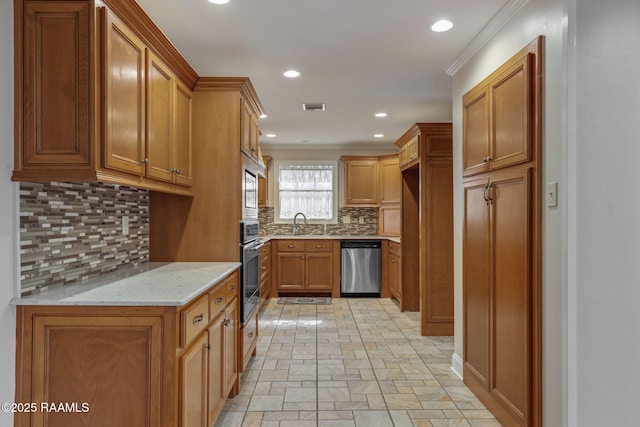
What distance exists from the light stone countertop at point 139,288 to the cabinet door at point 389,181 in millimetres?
4117

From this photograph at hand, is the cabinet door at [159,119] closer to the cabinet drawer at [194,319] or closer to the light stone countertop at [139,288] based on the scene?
the light stone countertop at [139,288]

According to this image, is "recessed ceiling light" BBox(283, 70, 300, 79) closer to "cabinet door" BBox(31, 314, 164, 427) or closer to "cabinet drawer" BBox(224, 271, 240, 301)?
"cabinet drawer" BBox(224, 271, 240, 301)

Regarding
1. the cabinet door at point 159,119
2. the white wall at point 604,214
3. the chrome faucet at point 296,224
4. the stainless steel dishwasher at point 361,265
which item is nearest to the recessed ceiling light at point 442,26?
the white wall at point 604,214

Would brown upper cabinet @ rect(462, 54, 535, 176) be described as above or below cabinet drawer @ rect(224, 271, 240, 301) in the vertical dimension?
above

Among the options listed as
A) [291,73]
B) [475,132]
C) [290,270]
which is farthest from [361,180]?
[475,132]

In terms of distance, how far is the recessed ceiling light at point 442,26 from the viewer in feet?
8.03

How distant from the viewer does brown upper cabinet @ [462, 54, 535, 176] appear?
2.04m

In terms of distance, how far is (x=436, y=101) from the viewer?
4176 mm

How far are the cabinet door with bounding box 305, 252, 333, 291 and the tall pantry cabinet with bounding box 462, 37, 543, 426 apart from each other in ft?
10.7

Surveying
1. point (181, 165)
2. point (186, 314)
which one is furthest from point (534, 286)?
point (181, 165)

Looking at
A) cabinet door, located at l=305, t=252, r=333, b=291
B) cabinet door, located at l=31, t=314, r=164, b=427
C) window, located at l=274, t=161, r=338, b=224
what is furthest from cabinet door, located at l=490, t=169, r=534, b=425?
window, located at l=274, t=161, r=338, b=224

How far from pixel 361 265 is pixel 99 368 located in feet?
15.4

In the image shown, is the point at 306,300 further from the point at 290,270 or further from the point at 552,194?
the point at 552,194

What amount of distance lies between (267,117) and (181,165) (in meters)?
2.33
